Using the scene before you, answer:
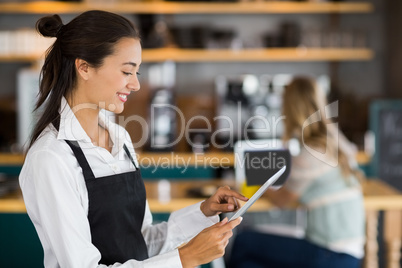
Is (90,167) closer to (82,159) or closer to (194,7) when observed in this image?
(82,159)

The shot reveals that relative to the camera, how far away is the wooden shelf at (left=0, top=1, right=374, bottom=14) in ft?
18.3

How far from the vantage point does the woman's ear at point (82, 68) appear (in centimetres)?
155

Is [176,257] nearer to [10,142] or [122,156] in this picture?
[122,156]

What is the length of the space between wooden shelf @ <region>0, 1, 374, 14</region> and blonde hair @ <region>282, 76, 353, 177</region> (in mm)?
2574

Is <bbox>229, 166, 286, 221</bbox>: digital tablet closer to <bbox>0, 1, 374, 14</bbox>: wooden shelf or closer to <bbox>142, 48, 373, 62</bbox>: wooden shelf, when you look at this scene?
<bbox>142, 48, 373, 62</bbox>: wooden shelf

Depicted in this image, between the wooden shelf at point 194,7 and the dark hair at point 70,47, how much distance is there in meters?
4.05

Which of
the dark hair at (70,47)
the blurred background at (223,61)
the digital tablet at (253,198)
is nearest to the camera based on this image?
the digital tablet at (253,198)

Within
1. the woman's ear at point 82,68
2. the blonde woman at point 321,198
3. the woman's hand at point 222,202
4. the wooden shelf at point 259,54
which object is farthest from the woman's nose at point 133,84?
the wooden shelf at point 259,54

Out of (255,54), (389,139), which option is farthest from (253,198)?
(255,54)

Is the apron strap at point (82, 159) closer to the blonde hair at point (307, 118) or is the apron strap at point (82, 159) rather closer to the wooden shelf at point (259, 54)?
the blonde hair at point (307, 118)

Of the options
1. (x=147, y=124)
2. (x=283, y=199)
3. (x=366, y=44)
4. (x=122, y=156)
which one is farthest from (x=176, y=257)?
(x=366, y=44)

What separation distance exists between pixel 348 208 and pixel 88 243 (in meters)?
1.89

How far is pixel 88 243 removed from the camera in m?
1.49

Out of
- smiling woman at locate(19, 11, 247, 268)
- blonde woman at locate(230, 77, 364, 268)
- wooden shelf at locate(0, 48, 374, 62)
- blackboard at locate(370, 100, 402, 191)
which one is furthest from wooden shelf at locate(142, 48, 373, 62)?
smiling woman at locate(19, 11, 247, 268)
